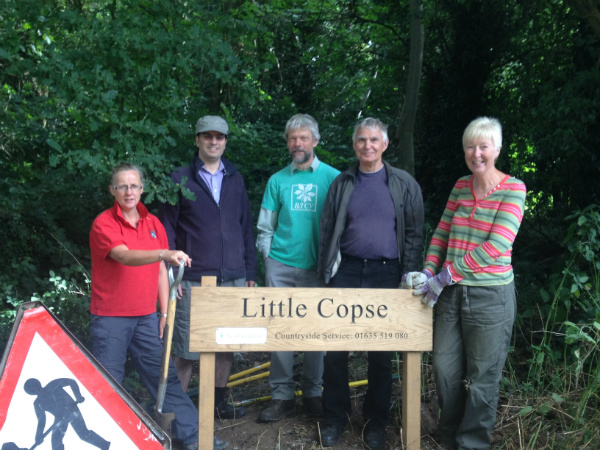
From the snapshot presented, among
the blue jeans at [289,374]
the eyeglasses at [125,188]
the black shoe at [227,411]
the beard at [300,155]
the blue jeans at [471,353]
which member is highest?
the beard at [300,155]

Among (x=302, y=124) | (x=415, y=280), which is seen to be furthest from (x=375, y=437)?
(x=302, y=124)

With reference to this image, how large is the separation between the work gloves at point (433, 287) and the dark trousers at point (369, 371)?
346 mm

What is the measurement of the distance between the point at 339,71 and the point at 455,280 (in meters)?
9.45

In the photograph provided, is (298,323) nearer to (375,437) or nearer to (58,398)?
(375,437)

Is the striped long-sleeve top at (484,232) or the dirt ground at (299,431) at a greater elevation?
the striped long-sleeve top at (484,232)

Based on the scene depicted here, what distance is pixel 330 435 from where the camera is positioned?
3795 millimetres

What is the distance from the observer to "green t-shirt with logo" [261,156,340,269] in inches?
161

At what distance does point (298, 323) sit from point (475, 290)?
1006mm

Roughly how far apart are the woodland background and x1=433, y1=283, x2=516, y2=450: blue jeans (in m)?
0.44

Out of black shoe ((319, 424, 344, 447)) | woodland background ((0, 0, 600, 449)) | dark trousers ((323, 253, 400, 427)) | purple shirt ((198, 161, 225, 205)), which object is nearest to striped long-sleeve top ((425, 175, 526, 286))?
dark trousers ((323, 253, 400, 427))

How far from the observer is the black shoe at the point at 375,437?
372cm

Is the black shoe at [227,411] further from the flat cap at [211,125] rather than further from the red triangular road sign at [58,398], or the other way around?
the flat cap at [211,125]

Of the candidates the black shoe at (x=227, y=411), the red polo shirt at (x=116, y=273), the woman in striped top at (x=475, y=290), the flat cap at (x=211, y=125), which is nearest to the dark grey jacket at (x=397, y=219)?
the woman in striped top at (x=475, y=290)

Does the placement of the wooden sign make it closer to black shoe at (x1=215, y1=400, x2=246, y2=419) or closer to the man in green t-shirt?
the man in green t-shirt
